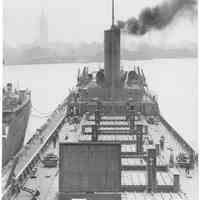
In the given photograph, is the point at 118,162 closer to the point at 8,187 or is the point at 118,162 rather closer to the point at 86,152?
the point at 86,152

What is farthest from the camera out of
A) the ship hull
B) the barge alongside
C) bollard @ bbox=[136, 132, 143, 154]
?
the ship hull

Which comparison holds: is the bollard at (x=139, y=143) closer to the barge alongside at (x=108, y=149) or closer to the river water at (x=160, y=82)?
the barge alongside at (x=108, y=149)

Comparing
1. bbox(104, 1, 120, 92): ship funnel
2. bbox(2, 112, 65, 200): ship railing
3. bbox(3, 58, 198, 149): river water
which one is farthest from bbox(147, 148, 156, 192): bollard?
bbox(104, 1, 120, 92): ship funnel

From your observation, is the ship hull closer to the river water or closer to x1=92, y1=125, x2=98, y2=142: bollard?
the river water

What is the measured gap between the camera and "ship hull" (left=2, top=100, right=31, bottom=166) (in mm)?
9852

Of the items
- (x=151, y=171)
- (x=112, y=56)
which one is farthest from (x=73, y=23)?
(x=151, y=171)

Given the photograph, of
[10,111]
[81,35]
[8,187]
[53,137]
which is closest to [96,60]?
[81,35]

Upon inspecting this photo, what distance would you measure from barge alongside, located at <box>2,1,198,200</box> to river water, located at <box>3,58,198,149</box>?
0.63 ft

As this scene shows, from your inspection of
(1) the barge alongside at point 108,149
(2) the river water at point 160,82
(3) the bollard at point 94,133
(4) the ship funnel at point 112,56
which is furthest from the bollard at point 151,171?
(4) the ship funnel at point 112,56

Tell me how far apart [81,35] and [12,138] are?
13.3ft

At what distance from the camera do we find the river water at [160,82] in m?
7.89

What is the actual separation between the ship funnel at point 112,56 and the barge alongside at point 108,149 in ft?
0.07

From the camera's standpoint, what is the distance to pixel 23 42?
8406 mm

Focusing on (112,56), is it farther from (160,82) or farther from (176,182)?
(176,182)
